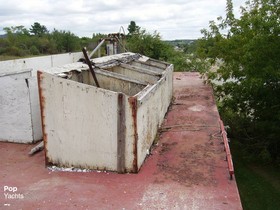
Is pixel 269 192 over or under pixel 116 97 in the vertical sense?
under

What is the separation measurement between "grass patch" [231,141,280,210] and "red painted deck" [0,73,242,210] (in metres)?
3.32

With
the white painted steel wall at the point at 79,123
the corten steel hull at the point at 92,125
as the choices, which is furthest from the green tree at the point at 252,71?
the white painted steel wall at the point at 79,123

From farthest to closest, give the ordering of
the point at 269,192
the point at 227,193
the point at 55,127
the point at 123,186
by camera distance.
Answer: the point at 269,192 → the point at 55,127 → the point at 123,186 → the point at 227,193

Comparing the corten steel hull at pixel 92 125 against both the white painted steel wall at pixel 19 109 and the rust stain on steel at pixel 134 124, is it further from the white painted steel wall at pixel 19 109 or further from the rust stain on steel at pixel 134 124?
the white painted steel wall at pixel 19 109

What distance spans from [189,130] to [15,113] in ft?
12.9

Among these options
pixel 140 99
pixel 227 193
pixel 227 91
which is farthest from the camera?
pixel 227 91

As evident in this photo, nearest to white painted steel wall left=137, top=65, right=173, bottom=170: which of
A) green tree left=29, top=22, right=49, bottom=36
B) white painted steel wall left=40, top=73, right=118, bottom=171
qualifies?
white painted steel wall left=40, top=73, right=118, bottom=171

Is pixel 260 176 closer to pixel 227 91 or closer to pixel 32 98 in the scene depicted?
pixel 227 91

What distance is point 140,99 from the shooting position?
509 centimetres

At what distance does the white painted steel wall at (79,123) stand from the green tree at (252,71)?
4594 millimetres

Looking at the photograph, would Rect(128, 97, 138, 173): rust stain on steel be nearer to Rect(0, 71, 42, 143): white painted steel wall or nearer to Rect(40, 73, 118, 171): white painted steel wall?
Rect(40, 73, 118, 171): white painted steel wall

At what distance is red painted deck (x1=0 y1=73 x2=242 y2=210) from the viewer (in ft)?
13.6

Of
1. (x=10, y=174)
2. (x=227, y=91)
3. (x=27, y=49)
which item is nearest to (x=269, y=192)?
(x=227, y=91)

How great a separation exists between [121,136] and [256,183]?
659 cm
